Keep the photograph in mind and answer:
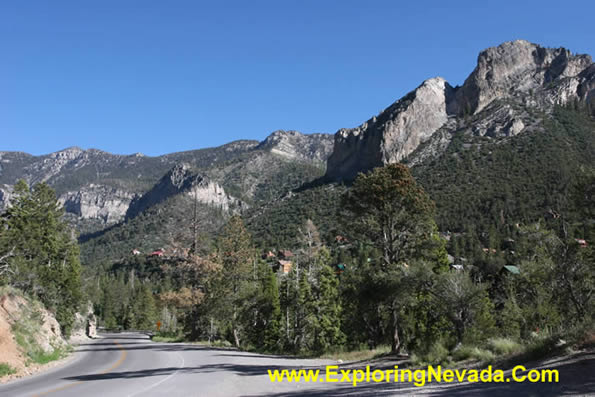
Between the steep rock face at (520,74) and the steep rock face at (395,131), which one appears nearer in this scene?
the steep rock face at (520,74)

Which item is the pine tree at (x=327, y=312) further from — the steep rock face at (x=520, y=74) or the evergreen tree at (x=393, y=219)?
the steep rock face at (x=520, y=74)

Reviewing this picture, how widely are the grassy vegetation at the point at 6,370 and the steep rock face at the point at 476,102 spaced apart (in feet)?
386

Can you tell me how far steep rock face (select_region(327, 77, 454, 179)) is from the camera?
14700cm

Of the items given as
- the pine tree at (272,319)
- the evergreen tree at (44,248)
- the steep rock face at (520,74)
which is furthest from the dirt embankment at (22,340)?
the steep rock face at (520,74)

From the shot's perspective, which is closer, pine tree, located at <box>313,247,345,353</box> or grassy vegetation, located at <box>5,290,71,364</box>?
grassy vegetation, located at <box>5,290,71,364</box>

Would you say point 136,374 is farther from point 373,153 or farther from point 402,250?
point 373,153

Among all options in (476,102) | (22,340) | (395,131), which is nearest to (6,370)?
(22,340)

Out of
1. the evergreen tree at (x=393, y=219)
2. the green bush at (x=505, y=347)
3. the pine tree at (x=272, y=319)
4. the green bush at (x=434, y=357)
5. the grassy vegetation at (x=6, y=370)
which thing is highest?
the evergreen tree at (x=393, y=219)

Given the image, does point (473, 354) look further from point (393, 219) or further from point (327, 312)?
point (327, 312)

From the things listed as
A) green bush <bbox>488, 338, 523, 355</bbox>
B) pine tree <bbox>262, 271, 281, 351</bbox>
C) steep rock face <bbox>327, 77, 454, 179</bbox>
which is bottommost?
pine tree <bbox>262, 271, 281, 351</bbox>

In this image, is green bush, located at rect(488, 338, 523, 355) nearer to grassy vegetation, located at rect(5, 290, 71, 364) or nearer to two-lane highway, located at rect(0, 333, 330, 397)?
two-lane highway, located at rect(0, 333, 330, 397)

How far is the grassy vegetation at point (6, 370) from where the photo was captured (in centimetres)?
1449

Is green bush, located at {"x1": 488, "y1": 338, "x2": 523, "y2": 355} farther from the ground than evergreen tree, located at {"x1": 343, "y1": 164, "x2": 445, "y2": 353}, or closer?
closer

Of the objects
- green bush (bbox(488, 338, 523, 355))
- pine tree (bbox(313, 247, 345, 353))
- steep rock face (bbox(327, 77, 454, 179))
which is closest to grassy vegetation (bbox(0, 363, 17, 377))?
green bush (bbox(488, 338, 523, 355))
